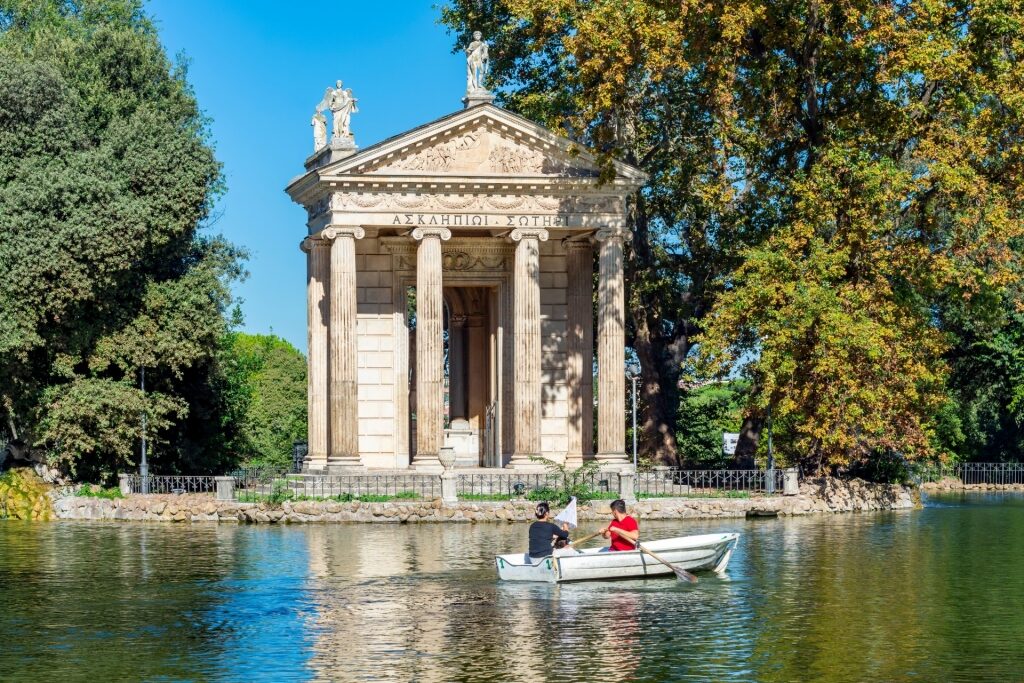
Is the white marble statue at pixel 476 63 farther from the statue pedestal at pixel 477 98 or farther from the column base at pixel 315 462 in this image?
the column base at pixel 315 462

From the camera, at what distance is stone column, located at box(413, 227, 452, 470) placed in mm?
50344

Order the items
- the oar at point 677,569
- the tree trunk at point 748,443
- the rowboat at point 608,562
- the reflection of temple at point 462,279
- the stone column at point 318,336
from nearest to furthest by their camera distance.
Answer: the oar at point 677,569, the rowboat at point 608,562, the reflection of temple at point 462,279, the stone column at point 318,336, the tree trunk at point 748,443

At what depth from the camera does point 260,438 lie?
81812 millimetres

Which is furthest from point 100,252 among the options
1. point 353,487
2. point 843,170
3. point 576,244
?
point 843,170

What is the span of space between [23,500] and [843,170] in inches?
1049

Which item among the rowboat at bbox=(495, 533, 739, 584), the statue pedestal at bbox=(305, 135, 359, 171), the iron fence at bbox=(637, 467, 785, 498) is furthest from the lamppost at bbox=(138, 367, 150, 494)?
the rowboat at bbox=(495, 533, 739, 584)

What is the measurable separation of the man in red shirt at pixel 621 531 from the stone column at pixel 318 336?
918 inches

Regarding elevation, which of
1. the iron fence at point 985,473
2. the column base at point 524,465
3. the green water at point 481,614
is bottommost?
the green water at point 481,614

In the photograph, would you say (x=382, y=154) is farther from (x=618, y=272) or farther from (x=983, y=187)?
(x=983, y=187)

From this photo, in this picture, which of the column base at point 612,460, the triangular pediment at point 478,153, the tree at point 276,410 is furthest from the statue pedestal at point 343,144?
the tree at point 276,410

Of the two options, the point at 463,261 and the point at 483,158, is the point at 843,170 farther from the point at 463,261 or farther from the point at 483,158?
the point at 463,261

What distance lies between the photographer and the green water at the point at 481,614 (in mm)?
20703

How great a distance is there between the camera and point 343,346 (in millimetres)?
50062

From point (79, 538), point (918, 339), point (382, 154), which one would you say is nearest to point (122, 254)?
point (382, 154)
